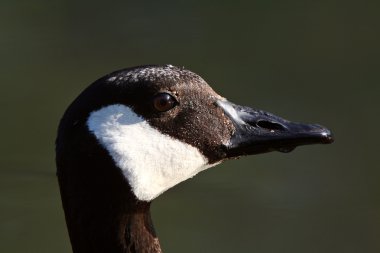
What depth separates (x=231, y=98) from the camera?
7355 millimetres

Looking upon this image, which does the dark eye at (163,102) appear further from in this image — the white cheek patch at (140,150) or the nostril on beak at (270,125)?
the nostril on beak at (270,125)

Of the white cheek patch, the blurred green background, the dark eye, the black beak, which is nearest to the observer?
the white cheek patch

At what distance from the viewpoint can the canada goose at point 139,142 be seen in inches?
158

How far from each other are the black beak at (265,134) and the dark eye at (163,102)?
267mm

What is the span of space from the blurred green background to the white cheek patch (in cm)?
206

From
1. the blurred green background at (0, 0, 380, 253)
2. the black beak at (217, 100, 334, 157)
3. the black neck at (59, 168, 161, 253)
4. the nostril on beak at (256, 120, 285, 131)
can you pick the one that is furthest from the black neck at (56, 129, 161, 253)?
the blurred green background at (0, 0, 380, 253)

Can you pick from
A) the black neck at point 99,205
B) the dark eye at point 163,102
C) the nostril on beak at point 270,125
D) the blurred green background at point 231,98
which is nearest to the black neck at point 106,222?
the black neck at point 99,205

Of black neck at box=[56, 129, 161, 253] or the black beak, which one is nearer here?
black neck at box=[56, 129, 161, 253]

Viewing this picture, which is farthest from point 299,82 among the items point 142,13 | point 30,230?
point 30,230

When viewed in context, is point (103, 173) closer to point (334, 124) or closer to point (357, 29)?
point (334, 124)

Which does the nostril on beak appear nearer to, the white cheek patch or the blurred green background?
the white cheek patch

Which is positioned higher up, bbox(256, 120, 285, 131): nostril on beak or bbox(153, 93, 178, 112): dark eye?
bbox(153, 93, 178, 112): dark eye

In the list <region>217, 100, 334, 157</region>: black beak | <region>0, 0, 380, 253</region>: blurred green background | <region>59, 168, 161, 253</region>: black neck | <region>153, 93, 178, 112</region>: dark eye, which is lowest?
<region>0, 0, 380, 253</region>: blurred green background

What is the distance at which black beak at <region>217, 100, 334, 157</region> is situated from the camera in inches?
167
